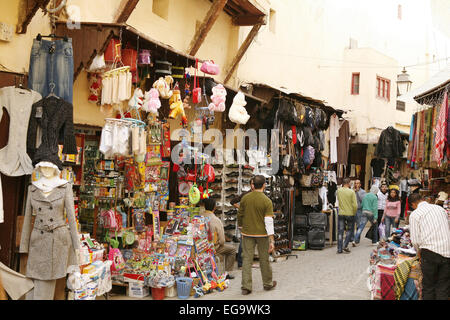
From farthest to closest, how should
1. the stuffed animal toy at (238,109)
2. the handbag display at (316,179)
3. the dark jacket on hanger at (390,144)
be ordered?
1. the dark jacket on hanger at (390,144)
2. the handbag display at (316,179)
3. the stuffed animal toy at (238,109)

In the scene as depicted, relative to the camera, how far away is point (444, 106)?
732 cm

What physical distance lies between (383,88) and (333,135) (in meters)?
8.84

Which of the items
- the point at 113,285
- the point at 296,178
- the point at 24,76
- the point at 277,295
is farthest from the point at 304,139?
the point at 24,76

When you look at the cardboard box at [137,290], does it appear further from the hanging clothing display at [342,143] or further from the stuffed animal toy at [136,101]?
the hanging clothing display at [342,143]

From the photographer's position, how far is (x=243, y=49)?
39.6 feet

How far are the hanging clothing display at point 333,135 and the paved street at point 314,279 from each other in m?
3.61

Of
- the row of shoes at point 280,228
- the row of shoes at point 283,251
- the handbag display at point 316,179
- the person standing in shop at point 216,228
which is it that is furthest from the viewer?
the handbag display at point 316,179

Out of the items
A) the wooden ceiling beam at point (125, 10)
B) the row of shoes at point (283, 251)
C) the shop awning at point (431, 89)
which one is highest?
the wooden ceiling beam at point (125, 10)

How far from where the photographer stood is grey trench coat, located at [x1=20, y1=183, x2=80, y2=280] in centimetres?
590

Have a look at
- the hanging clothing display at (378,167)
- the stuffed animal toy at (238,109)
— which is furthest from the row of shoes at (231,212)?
the hanging clothing display at (378,167)

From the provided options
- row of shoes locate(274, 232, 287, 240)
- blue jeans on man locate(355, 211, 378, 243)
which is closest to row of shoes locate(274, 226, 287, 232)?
row of shoes locate(274, 232, 287, 240)

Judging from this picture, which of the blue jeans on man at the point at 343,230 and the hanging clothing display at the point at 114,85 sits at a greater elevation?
the hanging clothing display at the point at 114,85

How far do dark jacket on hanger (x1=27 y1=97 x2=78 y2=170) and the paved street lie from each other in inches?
102

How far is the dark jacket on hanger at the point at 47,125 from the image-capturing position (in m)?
6.17
